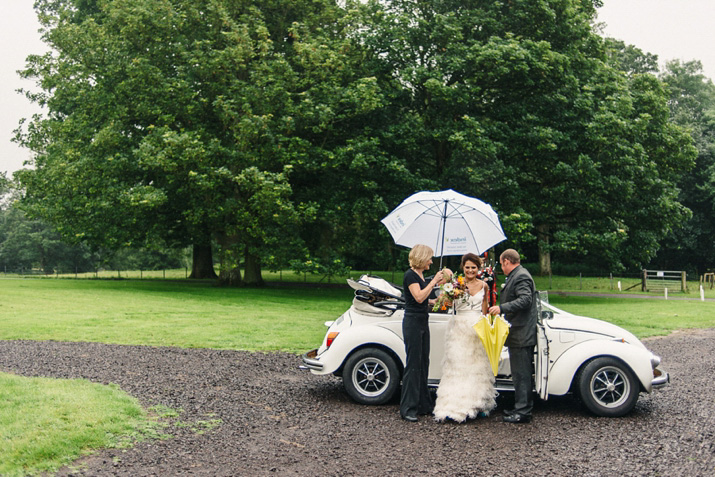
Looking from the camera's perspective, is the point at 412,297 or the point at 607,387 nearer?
the point at 412,297

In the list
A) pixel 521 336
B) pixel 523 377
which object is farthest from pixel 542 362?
pixel 521 336

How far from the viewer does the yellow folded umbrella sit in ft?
22.6

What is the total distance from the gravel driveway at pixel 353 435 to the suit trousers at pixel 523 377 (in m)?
0.23

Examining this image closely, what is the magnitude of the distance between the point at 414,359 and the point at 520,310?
1.25 metres

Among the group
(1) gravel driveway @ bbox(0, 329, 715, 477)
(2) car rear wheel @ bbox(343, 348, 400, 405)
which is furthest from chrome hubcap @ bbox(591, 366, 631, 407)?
(2) car rear wheel @ bbox(343, 348, 400, 405)

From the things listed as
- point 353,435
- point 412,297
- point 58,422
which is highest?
point 412,297

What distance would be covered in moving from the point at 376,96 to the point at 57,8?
74.3 feet

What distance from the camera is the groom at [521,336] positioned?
268 inches

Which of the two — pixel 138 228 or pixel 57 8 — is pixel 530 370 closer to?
pixel 138 228

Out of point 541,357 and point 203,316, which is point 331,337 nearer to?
point 541,357

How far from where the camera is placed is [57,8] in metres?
36.0

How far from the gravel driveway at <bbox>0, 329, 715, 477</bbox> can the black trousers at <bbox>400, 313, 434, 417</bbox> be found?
0.22 m

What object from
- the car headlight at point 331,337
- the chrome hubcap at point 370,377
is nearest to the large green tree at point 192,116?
the car headlight at point 331,337

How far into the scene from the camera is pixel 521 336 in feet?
22.5
